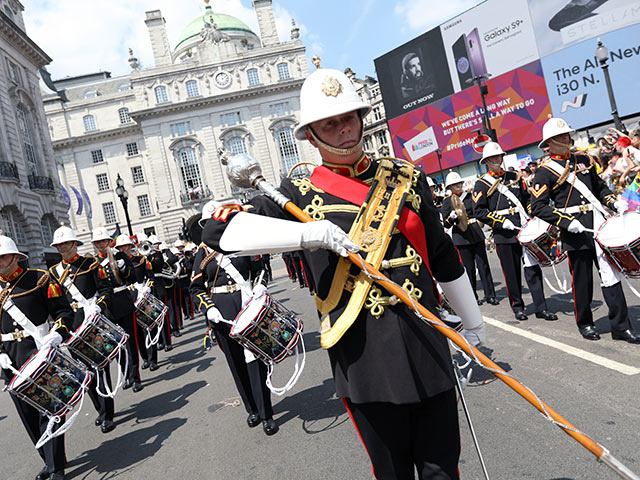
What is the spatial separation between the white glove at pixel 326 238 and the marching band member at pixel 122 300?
21.6ft

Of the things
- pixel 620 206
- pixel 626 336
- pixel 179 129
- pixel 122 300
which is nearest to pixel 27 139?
pixel 122 300

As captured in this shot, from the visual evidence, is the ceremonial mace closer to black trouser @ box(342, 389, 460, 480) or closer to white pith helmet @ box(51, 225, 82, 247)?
black trouser @ box(342, 389, 460, 480)

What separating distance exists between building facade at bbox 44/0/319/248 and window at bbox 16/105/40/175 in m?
28.3

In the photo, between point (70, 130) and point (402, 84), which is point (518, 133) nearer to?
point (402, 84)

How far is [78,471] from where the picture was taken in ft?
17.5

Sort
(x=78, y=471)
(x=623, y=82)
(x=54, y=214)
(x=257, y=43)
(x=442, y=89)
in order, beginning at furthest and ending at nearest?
(x=257, y=43), (x=442, y=89), (x=623, y=82), (x=54, y=214), (x=78, y=471)

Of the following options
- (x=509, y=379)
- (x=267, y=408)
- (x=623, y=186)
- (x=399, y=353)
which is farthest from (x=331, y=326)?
(x=623, y=186)

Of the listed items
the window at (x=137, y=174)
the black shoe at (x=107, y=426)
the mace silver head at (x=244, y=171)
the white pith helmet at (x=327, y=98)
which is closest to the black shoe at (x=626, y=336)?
the white pith helmet at (x=327, y=98)

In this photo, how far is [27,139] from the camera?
30.7 meters

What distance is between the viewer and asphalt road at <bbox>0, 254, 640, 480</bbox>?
3701 millimetres

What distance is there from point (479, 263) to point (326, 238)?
7.31 m

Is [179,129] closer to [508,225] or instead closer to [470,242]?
[470,242]

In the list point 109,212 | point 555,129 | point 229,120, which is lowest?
point 555,129

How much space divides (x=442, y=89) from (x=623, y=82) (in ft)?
47.9
